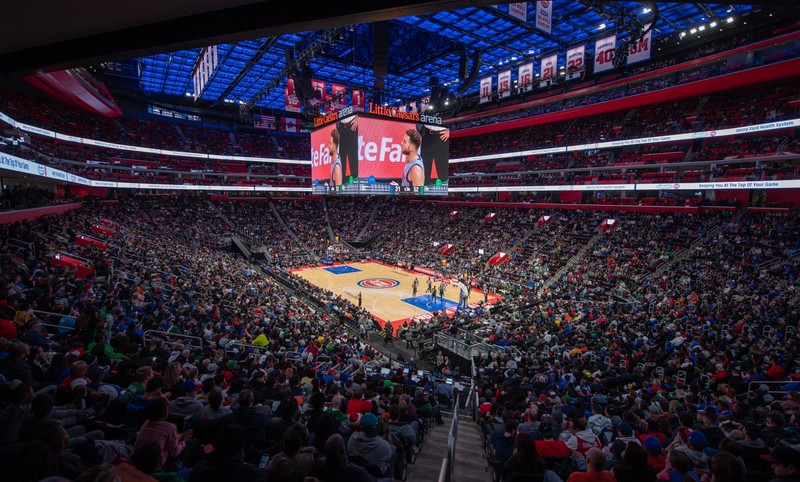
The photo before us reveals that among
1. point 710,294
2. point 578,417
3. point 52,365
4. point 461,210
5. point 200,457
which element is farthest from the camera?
point 461,210

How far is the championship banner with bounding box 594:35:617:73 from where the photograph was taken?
83.0ft

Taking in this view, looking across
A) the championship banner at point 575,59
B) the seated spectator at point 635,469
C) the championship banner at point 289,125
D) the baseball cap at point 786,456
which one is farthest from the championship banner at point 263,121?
the baseball cap at point 786,456

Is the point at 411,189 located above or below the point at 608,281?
above

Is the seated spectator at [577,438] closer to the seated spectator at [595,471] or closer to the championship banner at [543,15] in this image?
the seated spectator at [595,471]

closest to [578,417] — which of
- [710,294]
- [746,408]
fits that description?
[746,408]

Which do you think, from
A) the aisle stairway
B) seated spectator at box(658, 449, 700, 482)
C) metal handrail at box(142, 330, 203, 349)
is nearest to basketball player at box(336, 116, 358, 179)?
metal handrail at box(142, 330, 203, 349)

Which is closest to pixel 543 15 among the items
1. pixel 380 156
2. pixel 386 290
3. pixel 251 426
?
pixel 380 156

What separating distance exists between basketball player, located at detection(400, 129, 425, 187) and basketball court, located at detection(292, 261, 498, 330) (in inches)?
315

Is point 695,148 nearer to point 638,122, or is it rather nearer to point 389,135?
point 638,122

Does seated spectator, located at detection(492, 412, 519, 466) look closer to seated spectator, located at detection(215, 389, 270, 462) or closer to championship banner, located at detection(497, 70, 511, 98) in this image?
seated spectator, located at detection(215, 389, 270, 462)

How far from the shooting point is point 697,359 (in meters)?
10.5

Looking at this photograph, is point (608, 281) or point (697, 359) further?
point (608, 281)

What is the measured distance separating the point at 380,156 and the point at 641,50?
19475mm

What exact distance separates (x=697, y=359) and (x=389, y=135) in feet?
54.9
